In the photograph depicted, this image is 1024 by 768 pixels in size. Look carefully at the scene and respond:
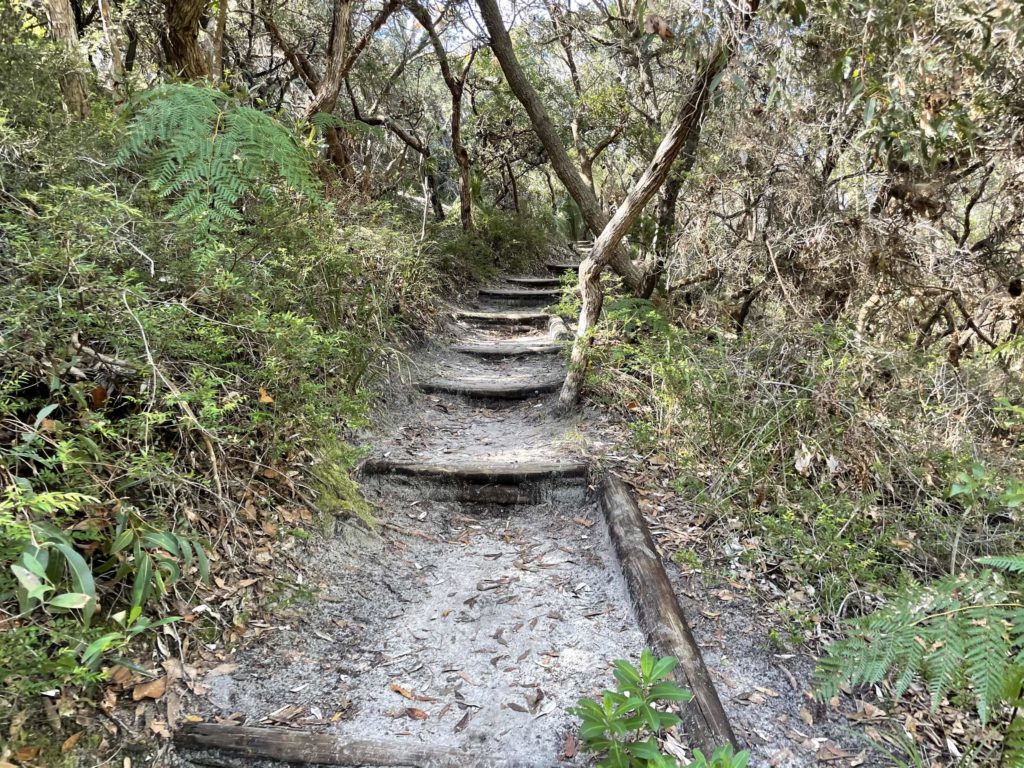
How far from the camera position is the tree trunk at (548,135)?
18.7 ft

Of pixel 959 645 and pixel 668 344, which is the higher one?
pixel 668 344

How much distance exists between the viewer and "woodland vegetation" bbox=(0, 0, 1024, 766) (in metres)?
1.79

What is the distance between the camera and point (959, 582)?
1622 millimetres

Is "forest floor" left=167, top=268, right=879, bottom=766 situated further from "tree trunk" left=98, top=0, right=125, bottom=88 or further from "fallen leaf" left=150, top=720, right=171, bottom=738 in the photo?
"tree trunk" left=98, top=0, right=125, bottom=88

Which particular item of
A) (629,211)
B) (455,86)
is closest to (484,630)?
(629,211)

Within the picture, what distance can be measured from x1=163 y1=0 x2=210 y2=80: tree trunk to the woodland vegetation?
A: 0.02 meters

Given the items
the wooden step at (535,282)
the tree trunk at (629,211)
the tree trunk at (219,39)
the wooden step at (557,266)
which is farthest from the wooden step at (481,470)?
the wooden step at (557,266)

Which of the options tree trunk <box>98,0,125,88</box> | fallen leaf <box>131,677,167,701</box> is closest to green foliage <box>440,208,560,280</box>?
tree trunk <box>98,0,125,88</box>

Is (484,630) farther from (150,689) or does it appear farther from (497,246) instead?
(497,246)

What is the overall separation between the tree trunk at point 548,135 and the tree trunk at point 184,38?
2.79m

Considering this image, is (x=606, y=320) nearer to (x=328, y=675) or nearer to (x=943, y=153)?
(x=943, y=153)

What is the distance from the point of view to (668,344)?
4094 mm

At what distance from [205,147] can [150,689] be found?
1972mm

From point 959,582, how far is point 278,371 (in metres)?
2.63
